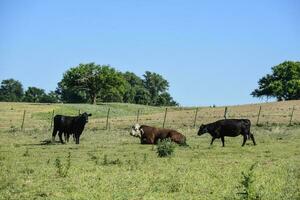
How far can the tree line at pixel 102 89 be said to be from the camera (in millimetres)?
111744

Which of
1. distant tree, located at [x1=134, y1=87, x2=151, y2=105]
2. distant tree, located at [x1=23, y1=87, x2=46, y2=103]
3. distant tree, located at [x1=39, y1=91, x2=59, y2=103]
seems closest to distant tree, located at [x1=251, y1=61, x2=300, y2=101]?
distant tree, located at [x1=134, y1=87, x2=151, y2=105]

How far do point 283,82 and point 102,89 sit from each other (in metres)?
37.8

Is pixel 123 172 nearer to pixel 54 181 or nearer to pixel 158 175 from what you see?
pixel 158 175

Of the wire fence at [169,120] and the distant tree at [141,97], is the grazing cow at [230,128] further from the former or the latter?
the distant tree at [141,97]

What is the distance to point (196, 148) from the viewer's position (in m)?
26.0

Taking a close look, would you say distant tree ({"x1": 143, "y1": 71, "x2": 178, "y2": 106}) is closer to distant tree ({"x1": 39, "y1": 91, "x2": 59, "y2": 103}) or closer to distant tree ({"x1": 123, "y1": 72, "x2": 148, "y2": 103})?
distant tree ({"x1": 123, "y1": 72, "x2": 148, "y2": 103})

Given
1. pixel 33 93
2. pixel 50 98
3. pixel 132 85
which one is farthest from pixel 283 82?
pixel 33 93

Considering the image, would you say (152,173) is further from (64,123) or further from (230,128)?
(64,123)

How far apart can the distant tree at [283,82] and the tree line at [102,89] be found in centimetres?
3062

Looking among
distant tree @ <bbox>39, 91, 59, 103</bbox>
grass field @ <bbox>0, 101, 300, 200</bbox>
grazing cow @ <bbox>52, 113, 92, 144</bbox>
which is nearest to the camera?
grass field @ <bbox>0, 101, 300, 200</bbox>

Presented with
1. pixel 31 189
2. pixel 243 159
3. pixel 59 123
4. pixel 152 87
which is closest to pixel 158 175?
pixel 31 189

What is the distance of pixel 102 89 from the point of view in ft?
372

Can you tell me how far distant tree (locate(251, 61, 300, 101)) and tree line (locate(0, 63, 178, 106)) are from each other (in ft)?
100

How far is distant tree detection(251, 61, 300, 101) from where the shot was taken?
114 m
